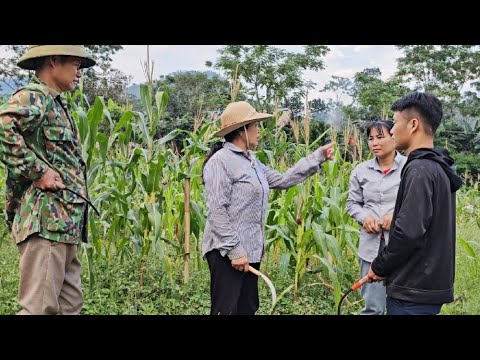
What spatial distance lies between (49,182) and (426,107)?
1.72 metres

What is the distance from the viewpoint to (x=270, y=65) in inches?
699

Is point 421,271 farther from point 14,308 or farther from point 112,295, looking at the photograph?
point 14,308

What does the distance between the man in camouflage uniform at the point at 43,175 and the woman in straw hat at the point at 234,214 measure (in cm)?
68

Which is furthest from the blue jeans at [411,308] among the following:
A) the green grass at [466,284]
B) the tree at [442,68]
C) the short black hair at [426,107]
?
the tree at [442,68]

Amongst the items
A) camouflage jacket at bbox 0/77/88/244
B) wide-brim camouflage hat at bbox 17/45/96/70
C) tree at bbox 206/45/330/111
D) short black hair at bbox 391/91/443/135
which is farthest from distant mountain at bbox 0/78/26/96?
tree at bbox 206/45/330/111

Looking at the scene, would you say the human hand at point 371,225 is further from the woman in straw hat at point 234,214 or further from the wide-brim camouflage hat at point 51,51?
the wide-brim camouflage hat at point 51,51

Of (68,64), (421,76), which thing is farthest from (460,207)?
(421,76)

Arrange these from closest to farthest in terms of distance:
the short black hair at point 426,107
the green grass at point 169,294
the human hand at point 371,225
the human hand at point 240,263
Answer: the short black hair at point 426,107, the human hand at point 240,263, the human hand at point 371,225, the green grass at point 169,294

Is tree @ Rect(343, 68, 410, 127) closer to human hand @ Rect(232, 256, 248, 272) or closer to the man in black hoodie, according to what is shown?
human hand @ Rect(232, 256, 248, 272)

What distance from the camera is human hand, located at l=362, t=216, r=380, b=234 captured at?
3371 mm

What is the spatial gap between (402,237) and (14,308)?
2937 millimetres

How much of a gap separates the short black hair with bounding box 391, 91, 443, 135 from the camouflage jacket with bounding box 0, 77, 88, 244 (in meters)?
1.59

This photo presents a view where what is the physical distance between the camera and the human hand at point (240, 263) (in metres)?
2.88

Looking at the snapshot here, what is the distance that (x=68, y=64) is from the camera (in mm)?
2715
